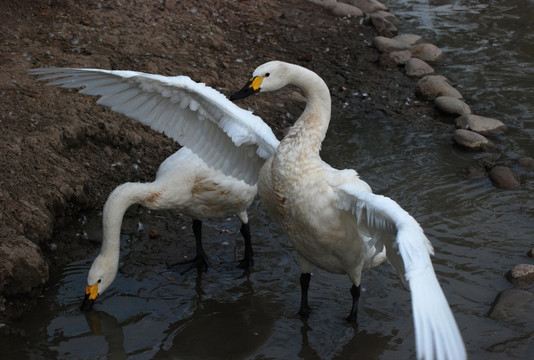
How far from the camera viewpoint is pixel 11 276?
5590 millimetres

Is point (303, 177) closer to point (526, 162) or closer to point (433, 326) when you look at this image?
point (433, 326)

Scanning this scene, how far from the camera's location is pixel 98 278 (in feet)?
18.7

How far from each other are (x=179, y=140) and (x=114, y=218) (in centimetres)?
79

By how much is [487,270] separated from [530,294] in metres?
0.58

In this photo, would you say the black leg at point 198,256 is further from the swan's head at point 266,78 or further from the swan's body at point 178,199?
the swan's head at point 266,78

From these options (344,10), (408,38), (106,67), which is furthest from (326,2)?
(106,67)

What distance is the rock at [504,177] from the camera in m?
7.35

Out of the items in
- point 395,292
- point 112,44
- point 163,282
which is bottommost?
point 163,282

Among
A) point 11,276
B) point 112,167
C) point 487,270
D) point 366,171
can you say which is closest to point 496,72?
point 366,171

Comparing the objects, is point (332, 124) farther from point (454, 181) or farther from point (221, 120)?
point (221, 120)

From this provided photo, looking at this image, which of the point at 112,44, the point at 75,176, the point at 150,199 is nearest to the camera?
the point at 150,199

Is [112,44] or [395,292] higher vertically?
[112,44]

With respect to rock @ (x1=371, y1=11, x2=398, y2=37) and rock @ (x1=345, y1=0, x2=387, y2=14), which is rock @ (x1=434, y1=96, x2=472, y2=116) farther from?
rock @ (x1=345, y1=0, x2=387, y2=14)

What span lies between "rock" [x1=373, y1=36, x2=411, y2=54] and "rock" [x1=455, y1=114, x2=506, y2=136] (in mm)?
2271
